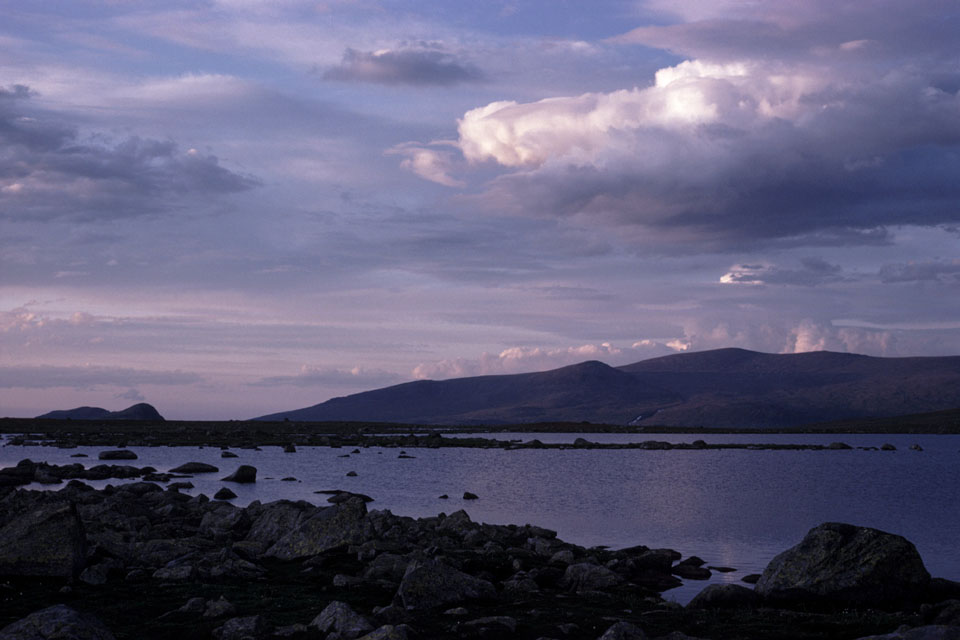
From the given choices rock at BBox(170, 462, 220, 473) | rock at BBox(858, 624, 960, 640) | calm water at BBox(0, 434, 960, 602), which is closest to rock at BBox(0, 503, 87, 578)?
calm water at BBox(0, 434, 960, 602)

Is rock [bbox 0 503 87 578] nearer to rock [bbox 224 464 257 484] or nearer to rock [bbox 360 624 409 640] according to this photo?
rock [bbox 360 624 409 640]

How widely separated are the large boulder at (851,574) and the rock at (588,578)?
5009mm

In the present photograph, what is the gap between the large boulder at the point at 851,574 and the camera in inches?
1104

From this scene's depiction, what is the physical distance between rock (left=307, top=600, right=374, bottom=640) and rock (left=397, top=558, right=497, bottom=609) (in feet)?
13.0

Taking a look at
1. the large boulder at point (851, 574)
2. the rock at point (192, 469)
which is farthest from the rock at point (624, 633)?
the rock at point (192, 469)

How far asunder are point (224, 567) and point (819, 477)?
3240 inches

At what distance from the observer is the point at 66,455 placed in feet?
370

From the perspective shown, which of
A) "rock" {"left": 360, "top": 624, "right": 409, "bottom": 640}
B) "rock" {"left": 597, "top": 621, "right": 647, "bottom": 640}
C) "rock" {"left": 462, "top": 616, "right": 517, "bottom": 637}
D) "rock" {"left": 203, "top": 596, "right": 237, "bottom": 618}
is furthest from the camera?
"rock" {"left": 203, "top": 596, "right": 237, "bottom": 618}

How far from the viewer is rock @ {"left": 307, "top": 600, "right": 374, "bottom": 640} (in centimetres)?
2070

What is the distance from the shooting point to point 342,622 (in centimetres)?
2117

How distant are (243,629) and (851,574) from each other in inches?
763

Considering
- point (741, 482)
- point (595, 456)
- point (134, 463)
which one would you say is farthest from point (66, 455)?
point (741, 482)

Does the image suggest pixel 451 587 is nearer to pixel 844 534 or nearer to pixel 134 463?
pixel 844 534

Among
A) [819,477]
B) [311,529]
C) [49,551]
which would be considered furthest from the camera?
[819,477]
